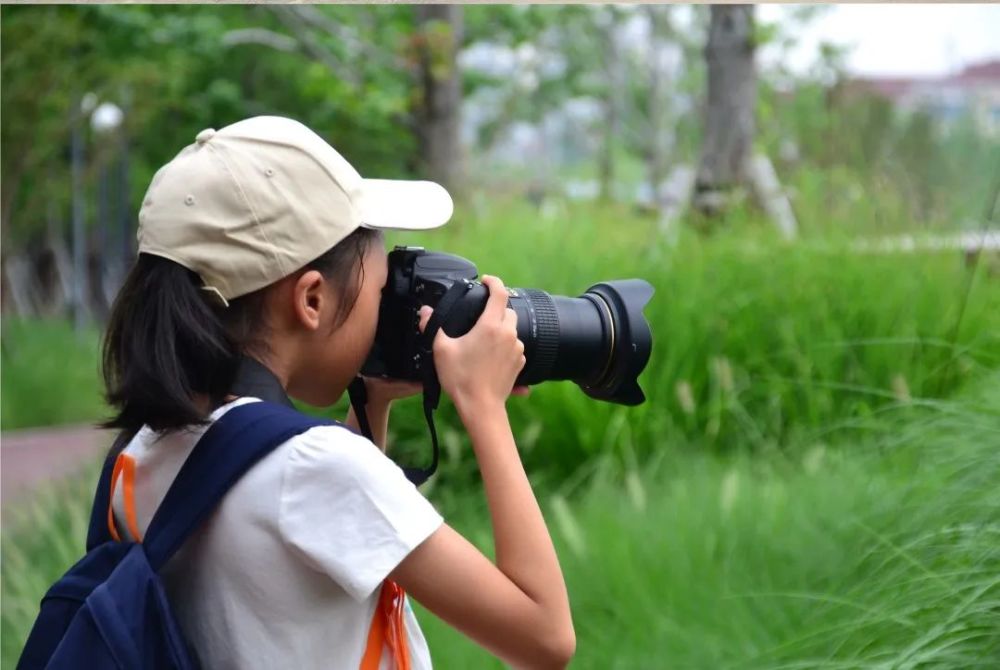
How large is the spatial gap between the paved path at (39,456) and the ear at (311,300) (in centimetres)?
453

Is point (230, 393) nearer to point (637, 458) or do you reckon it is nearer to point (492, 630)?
point (492, 630)

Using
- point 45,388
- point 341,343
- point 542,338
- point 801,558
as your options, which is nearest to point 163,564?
point 341,343

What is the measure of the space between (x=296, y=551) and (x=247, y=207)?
0.41 metres

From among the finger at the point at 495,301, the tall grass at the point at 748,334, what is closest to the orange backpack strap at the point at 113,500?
the finger at the point at 495,301

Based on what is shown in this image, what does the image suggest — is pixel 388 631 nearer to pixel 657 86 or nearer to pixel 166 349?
pixel 166 349

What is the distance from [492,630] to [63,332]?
39.9 ft

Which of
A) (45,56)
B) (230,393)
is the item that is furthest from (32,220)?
(230,393)

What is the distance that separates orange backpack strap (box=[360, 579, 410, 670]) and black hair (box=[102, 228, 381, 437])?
31 centimetres

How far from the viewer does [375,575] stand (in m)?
1.52

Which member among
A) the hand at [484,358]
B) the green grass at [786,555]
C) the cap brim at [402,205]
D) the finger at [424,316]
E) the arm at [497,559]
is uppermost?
the cap brim at [402,205]

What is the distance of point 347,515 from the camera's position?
1.54 m

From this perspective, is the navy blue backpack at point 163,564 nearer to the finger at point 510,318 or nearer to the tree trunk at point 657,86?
the finger at point 510,318

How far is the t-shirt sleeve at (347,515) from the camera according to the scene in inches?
60.1

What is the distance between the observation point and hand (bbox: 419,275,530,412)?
5.60 feet
